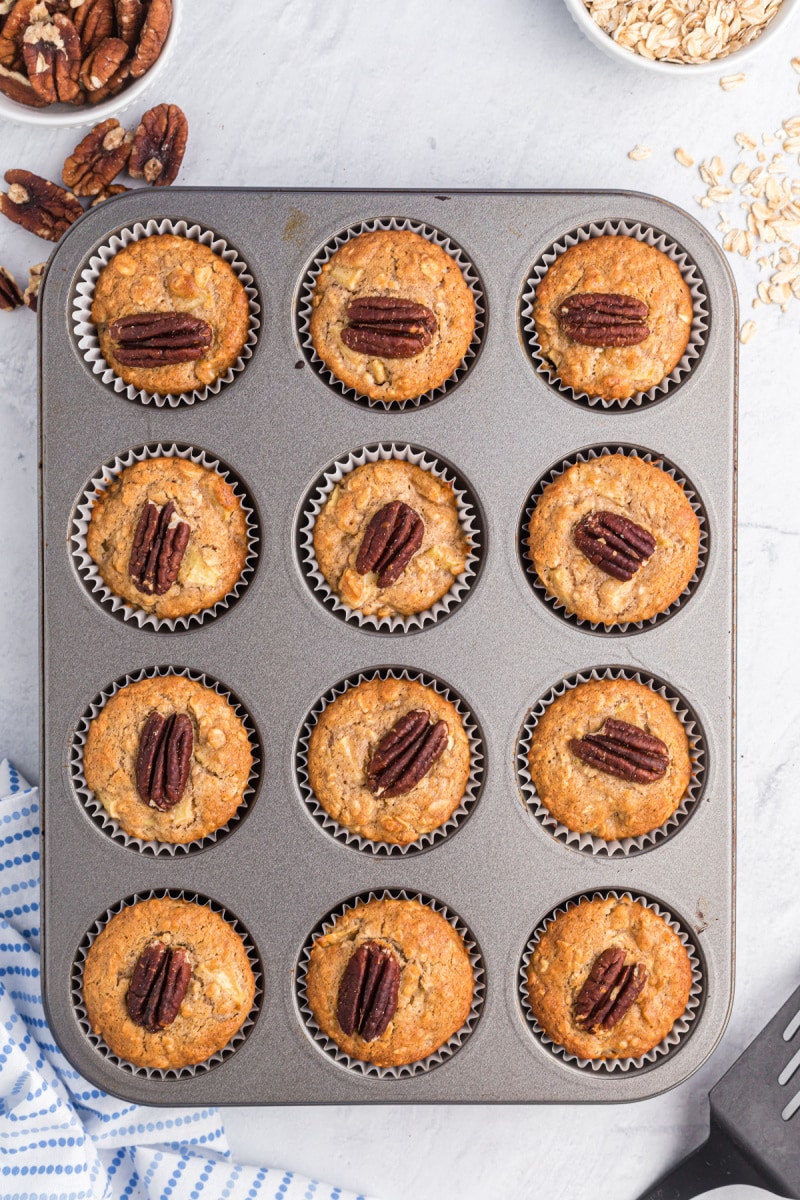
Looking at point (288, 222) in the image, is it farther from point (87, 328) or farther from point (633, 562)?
point (633, 562)

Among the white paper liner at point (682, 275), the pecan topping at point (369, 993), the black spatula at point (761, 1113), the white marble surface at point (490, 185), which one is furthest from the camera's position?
the white marble surface at point (490, 185)

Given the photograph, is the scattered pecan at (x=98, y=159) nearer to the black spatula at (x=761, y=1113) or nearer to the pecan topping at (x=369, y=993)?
the pecan topping at (x=369, y=993)

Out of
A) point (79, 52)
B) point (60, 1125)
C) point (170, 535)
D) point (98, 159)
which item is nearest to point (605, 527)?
point (170, 535)

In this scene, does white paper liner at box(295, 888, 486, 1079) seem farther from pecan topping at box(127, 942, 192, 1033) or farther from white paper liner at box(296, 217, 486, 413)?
white paper liner at box(296, 217, 486, 413)

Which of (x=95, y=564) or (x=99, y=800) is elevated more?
(x=95, y=564)

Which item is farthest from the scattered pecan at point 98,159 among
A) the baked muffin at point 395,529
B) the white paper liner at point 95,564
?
the baked muffin at point 395,529

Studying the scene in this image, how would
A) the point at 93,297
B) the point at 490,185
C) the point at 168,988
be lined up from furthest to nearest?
the point at 490,185 < the point at 93,297 < the point at 168,988

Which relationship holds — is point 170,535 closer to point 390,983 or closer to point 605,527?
point 605,527
